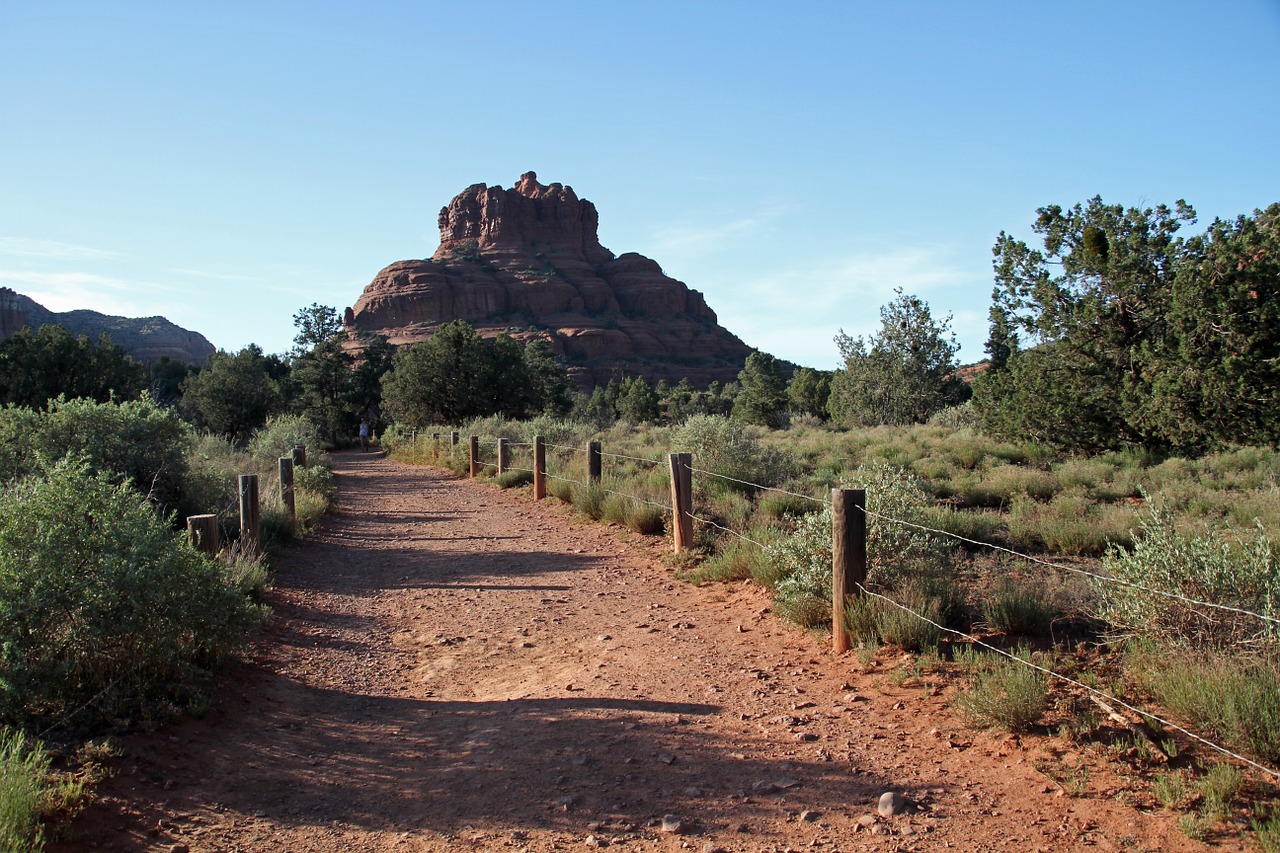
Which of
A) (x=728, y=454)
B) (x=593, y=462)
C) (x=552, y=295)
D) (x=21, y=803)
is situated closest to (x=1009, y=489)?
(x=728, y=454)

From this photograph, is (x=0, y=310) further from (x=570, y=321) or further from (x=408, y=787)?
(x=408, y=787)

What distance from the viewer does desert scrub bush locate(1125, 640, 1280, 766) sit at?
12.2 feet

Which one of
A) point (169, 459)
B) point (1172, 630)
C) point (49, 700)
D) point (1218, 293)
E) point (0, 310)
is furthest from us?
point (0, 310)

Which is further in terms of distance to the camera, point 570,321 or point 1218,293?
point 570,321

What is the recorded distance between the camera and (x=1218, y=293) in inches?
639

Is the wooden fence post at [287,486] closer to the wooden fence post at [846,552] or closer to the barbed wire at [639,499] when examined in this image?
the barbed wire at [639,499]

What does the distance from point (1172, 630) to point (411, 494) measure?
15527 millimetres

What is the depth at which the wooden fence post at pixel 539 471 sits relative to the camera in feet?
51.0

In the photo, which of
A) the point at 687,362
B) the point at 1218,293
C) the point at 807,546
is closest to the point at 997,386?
the point at 1218,293

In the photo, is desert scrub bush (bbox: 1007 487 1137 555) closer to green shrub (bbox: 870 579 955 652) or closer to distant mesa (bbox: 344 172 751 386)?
green shrub (bbox: 870 579 955 652)

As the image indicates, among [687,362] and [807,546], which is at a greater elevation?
[687,362]

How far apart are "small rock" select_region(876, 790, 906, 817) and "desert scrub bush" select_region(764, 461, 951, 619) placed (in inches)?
104

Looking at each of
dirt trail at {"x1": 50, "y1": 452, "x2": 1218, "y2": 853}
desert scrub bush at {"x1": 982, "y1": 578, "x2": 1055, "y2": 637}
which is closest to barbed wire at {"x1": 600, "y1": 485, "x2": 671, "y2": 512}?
dirt trail at {"x1": 50, "y1": 452, "x2": 1218, "y2": 853}

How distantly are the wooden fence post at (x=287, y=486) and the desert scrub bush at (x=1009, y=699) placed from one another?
32.4ft
